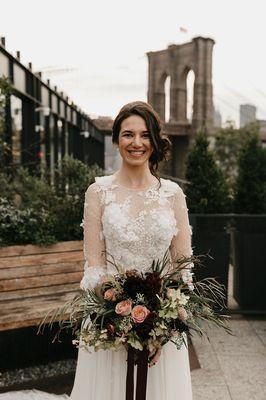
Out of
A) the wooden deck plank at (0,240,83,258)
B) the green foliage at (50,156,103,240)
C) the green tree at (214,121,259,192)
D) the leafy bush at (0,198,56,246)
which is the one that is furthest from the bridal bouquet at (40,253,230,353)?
the green tree at (214,121,259,192)

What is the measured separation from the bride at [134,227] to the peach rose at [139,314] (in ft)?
1.43

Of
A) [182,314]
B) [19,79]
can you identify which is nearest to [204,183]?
[19,79]

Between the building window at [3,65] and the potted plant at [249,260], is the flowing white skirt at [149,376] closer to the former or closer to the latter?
the potted plant at [249,260]

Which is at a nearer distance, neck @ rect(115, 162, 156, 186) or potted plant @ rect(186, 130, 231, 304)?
neck @ rect(115, 162, 156, 186)

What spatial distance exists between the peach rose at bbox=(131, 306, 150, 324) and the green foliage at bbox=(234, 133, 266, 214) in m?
4.84

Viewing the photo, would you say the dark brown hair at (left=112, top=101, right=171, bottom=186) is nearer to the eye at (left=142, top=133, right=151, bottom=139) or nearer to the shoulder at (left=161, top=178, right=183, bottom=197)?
the eye at (left=142, top=133, right=151, bottom=139)

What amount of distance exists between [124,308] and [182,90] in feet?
205

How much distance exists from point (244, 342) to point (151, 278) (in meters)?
3.54

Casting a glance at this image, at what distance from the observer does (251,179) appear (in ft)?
22.1

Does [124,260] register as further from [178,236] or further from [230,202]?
[230,202]

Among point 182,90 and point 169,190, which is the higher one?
point 182,90

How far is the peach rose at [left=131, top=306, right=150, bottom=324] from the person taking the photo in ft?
6.76

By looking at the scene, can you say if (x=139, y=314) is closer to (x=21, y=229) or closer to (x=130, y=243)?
(x=130, y=243)

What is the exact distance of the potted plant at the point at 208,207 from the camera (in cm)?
590
